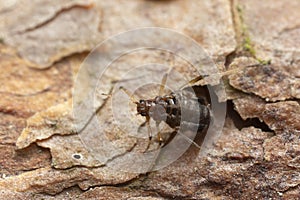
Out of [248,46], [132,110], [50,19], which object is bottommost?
[132,110]

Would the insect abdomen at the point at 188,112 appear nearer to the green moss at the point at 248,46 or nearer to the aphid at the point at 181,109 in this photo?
the aphid at the point at 181,109

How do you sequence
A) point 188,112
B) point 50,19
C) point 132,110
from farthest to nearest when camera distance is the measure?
point 50,19 < point 132,110 < point 188,112

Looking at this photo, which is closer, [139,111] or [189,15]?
[139,111]

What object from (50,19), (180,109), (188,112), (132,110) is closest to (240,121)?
(188,112)

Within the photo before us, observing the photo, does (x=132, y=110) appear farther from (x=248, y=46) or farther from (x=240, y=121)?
(x=248, y=46)

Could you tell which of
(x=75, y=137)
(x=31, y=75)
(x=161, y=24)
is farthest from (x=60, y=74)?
(x=161, y=24)

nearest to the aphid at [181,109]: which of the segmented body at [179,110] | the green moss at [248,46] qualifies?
the segmented body at [179,110]

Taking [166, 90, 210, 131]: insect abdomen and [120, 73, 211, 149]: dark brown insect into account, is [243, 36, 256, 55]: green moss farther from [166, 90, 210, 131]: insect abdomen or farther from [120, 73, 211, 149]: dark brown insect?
[166, 90, 210, 131]: insect abdomen

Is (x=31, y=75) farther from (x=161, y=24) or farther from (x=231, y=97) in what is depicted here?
(x=231, y=97)
